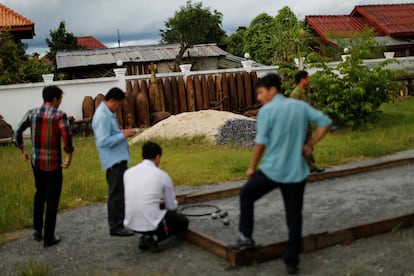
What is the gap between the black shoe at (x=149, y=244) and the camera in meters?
6.10

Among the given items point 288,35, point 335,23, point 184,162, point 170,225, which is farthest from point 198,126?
point 335,23

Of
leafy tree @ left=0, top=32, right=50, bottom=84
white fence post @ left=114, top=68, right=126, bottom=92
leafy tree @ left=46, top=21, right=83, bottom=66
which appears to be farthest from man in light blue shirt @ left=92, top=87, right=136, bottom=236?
leafy tree @ left=46, top=21, right=83, bottom=66

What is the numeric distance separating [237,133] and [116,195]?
303 inches

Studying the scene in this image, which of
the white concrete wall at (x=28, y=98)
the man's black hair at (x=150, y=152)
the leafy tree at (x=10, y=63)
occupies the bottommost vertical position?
the man's black hair at (x=150, y=152)

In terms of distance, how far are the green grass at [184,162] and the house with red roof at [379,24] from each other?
18752mm

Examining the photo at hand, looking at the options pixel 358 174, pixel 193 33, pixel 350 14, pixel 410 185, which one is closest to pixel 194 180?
pixel 358 174

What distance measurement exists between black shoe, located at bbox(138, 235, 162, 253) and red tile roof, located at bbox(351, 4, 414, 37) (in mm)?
30121

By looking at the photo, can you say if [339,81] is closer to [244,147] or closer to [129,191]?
[244,147]

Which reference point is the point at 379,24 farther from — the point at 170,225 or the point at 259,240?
the point at 170,225

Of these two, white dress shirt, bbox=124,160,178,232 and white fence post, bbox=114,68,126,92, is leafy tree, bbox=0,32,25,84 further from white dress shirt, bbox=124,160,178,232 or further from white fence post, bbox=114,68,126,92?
white dress shirt, bbox=124,160,178,232

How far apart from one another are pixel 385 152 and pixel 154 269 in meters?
7.41

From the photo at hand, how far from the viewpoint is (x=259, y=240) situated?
617 centimetres

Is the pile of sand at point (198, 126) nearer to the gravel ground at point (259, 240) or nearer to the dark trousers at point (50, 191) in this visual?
the gravel ground at point (259, 240)

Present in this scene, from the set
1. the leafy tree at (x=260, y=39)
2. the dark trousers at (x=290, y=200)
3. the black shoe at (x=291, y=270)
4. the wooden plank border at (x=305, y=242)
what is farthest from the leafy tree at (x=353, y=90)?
the leafy tree at (x=260, y=39)
